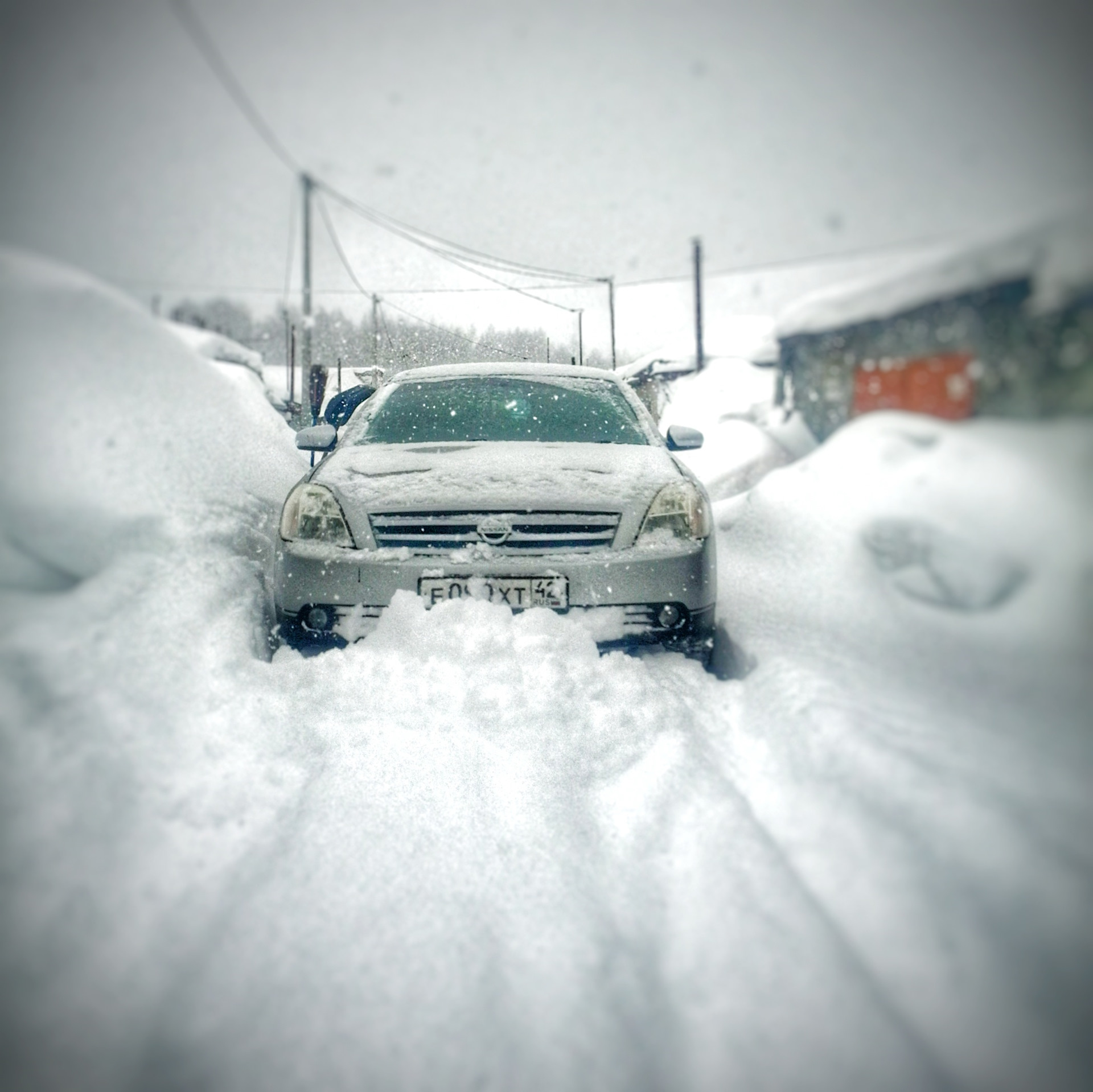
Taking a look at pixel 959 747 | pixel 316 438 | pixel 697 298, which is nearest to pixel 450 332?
pixel 316 438

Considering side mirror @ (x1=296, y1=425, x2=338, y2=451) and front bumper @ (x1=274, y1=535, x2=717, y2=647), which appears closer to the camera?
front bumper @ (x1=274, y1=535, x2=717, y2=647)

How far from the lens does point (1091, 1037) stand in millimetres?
754

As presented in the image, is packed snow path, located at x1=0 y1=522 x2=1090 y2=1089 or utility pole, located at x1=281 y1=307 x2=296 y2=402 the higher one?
utility pole, located at x1=281 y1=307 x2=296 y2=402

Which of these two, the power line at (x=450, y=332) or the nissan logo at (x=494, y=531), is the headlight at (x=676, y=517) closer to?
the nissan logo at (x=494, y=531)

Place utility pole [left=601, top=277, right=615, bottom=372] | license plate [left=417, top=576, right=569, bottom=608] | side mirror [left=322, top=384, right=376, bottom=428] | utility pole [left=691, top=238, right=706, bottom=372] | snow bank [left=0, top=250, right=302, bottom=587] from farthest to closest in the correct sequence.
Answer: side mirror [left=322, top=384, right=376, bottom=428], utility pole [left=601, top=277, right=615, bottom=372], license plate [left=417, top=576, right=569, bottom=608], utility pole [left=691, top=238, right=706, bottom=372], snow bank [left=0, top=250, right=302, bottom=587]

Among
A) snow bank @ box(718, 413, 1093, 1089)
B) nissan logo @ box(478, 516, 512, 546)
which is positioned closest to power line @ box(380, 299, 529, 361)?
nissan logo @ box(478, 516, 512, 546)

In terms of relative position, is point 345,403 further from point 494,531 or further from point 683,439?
point 683,439

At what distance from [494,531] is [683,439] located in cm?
134

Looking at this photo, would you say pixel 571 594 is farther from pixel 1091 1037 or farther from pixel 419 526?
pixel 1091 1037

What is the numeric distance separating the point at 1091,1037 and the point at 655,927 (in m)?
0.58

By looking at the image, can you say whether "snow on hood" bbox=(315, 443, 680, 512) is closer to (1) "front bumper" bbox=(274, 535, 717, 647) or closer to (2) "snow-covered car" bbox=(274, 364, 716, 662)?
(2) "snow-covered car" bbox=(274, 364, 716, 662)

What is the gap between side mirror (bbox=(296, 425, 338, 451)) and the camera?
9.20 ft

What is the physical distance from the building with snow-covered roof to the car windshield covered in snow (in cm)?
141

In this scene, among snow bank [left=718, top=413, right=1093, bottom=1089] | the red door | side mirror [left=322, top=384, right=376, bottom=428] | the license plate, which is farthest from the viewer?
side mirror [left=322, top=384, right=376, bottom=428]
